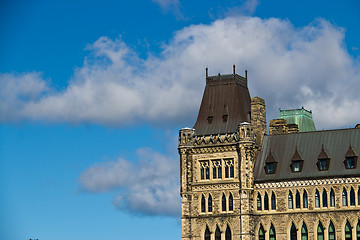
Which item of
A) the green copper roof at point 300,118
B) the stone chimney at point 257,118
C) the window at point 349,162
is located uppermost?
the green copper roof at point 300,118

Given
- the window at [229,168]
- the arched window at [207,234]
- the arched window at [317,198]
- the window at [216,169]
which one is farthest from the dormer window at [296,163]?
the arched window at [207,234]

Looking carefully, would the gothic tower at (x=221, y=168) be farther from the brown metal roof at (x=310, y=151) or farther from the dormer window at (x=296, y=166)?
the dormer window at (x=296, y=166)

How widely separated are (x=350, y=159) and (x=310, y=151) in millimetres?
4654

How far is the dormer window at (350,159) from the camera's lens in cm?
9200

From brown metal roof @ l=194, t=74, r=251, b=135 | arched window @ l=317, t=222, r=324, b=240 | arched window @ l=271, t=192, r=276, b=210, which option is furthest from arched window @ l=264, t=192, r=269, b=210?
brown metal roof @ l=194, t=74, r=251, b=135

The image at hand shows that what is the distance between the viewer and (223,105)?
325 ft

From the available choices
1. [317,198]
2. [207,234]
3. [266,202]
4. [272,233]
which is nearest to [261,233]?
[272,233]

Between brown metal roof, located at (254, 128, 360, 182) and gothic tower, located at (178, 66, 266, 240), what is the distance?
1.26 metres

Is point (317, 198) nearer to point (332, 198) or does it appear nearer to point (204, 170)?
point (332, 198)

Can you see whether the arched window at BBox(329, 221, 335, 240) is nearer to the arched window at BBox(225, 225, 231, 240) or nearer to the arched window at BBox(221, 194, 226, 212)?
the arched window at BBox(225, 225, 231, 240)

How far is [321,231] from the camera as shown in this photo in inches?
3632

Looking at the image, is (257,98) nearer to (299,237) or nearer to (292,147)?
(292,147)

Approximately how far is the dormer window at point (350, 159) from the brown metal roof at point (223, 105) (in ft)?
37.3

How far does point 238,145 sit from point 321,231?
11.6m
